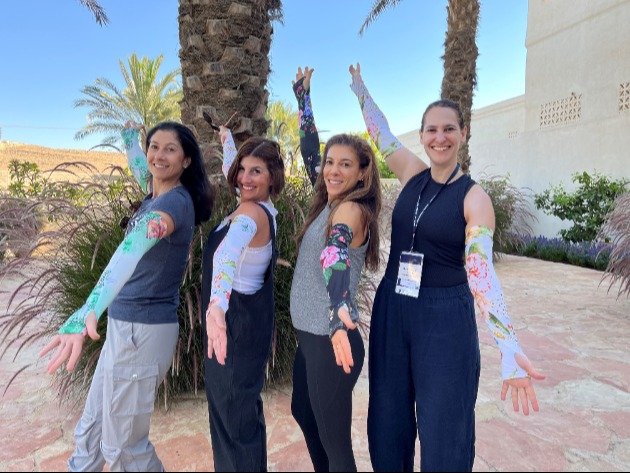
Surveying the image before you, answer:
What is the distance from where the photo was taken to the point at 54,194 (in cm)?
390

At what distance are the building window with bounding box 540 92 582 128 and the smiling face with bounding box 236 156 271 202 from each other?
42.7ft

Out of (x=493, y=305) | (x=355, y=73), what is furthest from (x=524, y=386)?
(x=355, y=73)

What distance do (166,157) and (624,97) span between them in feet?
40.9

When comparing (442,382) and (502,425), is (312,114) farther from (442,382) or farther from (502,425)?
(502,425)

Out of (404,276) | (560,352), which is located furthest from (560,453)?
(560,352)

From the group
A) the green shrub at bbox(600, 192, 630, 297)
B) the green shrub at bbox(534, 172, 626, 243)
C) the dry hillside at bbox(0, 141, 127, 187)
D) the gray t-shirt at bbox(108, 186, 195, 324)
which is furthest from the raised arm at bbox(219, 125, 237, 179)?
the dry hillside at bbox(0, 141, 127, 187)

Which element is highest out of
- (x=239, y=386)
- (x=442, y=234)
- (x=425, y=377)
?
(x=442, y=234)

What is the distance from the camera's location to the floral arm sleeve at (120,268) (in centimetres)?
140

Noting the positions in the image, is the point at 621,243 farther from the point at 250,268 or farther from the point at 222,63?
the point at 250,268

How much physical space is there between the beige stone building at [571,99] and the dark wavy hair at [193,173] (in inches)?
456

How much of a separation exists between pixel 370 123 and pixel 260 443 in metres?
1.61

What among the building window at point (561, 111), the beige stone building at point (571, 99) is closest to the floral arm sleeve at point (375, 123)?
the beige stone building at point (571, 99)

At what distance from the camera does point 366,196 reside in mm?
1770

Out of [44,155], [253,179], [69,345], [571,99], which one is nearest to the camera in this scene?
[69,345]
